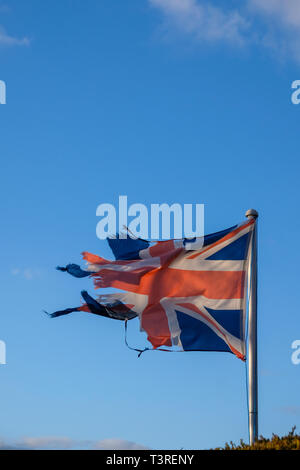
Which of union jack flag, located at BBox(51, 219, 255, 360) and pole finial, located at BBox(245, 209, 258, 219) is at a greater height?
pole finial, located at BBox(245, 209, 258, 219)

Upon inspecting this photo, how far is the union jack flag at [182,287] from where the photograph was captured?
1973cm

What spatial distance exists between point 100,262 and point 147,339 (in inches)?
95.0

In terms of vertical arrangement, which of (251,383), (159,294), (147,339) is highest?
(159,294)

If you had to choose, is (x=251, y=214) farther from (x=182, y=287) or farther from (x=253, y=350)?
(x=253, y=350)

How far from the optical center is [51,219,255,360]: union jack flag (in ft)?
64.7

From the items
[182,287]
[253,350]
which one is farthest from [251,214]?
[253,350]

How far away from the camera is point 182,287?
20484mm

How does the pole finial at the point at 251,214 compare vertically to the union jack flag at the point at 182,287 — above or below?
above
